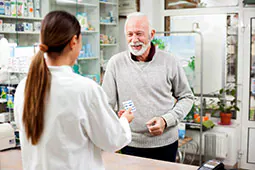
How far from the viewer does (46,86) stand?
3.76 feet

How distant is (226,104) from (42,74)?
367cm

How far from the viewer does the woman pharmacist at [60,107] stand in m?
1.15

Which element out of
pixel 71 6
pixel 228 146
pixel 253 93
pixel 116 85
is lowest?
pixel 228 146

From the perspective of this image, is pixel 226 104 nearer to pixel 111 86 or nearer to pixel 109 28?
pixel 109 28

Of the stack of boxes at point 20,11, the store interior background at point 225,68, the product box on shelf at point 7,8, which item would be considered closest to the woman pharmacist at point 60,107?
the stack of boxes at point 20,11

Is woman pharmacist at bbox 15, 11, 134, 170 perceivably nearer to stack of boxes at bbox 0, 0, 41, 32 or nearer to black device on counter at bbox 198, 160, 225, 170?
black device on counter at bbox 198, 160, 225, 170

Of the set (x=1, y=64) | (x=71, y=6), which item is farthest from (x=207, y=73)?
(x=1, y=64)

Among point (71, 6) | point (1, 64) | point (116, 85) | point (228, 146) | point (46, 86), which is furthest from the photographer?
point (228, 146)

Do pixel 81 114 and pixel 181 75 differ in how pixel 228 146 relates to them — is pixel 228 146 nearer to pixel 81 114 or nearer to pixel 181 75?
pixel 181 75

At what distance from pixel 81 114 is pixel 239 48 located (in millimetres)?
3582

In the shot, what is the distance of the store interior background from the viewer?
4.25 meters

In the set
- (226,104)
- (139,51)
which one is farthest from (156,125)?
(226,104)

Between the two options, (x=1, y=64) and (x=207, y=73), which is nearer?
(x=1, y=64)

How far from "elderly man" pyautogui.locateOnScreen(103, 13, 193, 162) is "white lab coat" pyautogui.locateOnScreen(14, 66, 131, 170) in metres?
0.84
